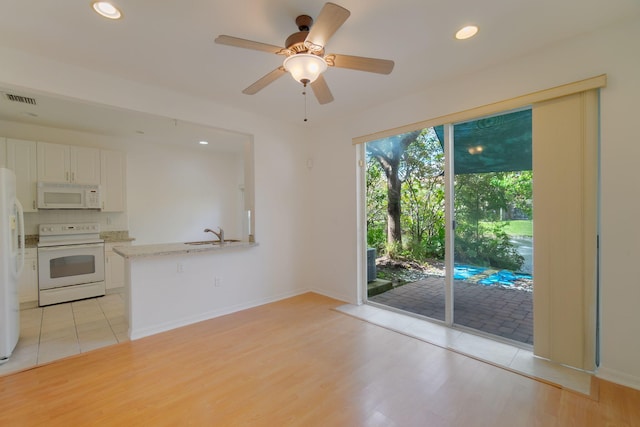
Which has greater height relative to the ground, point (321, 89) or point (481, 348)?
point (321, 89)

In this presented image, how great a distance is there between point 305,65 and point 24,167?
4.67 m

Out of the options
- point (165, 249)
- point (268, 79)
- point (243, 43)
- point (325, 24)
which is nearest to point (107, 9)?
point (243, 43)

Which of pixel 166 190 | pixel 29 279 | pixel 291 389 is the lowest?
pixel 291 389

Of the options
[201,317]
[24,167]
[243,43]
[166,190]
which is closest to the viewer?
[243,43]

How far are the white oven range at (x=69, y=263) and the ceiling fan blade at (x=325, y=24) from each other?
4596mm

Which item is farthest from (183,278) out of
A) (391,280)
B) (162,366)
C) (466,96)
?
(466,96)

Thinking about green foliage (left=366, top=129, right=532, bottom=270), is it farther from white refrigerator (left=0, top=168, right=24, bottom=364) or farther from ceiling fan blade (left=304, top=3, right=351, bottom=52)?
white refrigerator (left=0, top=168, right=24, bottom=364)

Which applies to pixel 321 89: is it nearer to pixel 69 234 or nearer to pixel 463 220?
pixel 463 220

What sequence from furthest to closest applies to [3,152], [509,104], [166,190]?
[166,190]
[3,152]
[509,104]

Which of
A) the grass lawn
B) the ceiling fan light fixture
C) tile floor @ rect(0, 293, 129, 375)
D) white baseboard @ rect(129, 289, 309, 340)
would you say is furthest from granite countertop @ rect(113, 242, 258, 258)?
the grass lawn

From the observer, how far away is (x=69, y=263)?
4.13 m

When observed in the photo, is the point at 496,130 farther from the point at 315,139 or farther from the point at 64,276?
the point at 64,276

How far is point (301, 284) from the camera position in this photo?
4.54 metres

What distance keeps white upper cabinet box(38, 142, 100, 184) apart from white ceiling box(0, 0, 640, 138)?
2.35 m
